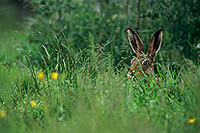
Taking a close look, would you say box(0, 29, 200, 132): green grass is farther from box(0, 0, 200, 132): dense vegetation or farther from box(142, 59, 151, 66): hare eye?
box(142, 59, 151, 66): hare eye

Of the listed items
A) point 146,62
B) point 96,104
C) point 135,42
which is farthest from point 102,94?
point 135,42

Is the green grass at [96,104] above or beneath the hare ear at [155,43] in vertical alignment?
beneath

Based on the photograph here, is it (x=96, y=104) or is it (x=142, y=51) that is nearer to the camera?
(x=96, y=104)

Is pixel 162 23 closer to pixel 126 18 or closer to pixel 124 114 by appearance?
pixel 126 18

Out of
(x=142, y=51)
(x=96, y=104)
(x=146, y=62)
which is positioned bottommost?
(x=96, y=104)

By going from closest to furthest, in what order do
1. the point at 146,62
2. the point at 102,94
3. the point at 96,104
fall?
the point at 96,104
the point at 102,94
the point at 146,62

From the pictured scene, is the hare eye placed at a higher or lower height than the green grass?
higher

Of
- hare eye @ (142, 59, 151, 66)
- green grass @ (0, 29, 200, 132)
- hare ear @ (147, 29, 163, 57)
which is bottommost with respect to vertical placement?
green grass @ (0, 29, 200, 132)

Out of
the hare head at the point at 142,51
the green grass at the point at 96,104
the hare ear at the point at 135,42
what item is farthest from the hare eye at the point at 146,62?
the green grass at the point at 96,104

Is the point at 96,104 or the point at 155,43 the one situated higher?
the point at 155,43

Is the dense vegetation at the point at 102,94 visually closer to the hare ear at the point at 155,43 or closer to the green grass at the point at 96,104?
the green grass at the point at 96,104

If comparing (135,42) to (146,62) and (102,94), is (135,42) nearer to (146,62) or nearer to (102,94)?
(146,62)

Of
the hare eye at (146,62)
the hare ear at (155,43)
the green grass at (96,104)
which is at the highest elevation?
the hare ear at (155,43)

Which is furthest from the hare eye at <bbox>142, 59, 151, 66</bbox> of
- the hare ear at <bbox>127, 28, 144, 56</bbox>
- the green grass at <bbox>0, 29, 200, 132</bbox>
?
the green grass at <bbox>0, 29, 200, 132</bbox>
